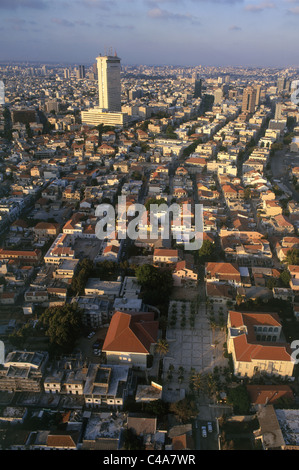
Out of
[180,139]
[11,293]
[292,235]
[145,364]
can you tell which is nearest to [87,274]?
[11,293]

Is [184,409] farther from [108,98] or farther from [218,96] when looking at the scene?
[218,96]

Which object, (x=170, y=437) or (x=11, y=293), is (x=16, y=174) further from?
(x=170, y=437)

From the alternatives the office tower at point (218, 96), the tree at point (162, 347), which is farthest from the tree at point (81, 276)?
the office tower at point (218, 96)

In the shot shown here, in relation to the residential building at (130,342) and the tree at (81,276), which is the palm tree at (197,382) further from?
the tree at (81,276)

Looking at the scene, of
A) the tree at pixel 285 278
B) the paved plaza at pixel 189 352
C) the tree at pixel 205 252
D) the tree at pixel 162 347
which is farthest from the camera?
the tree at pixel 205 252

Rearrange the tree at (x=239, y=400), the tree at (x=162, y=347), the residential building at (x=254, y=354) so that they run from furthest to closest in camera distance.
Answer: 1. the tree at (x=162, y=347)
2. the residential building at (x=254, y=354)
3. the tree at (x=239, y=400)

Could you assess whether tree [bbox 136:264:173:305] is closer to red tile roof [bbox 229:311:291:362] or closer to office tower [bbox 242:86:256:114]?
red tile roof [bbox 229:311:291:362]

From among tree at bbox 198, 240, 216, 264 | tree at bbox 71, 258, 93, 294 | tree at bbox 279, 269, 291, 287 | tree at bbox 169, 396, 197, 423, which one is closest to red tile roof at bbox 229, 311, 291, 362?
tree at bbox 169, 396, 197, 423
